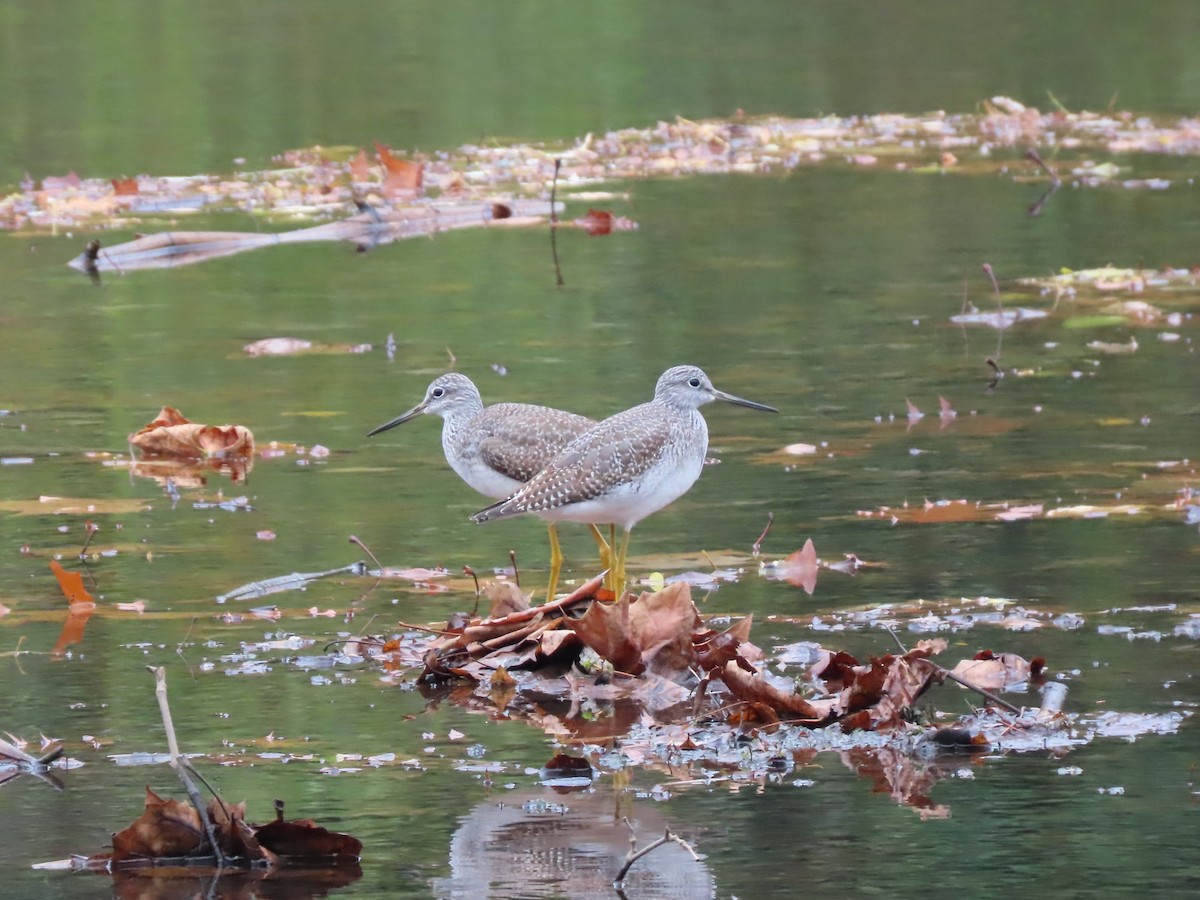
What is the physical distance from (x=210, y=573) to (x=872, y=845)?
3850 millimetres

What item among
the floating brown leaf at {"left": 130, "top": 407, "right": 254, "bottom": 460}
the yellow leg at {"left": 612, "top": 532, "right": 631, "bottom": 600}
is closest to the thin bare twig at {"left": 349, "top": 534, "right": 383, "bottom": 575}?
the yellow leg at {"left": 612, "top": 532, "right": 631, "bottom": 600}

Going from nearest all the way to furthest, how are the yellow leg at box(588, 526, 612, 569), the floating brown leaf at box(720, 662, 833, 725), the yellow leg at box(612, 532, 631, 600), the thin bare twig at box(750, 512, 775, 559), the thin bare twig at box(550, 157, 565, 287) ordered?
the floating brown leaf at box(720, 662, 833, 725) < the yellow leg at box(612, 532, 631, 600) < the yellow leg at box(588, 526, 612, 569) < the thin bare twig at box(750, 512, 775, 559) < the thin bare twig at box(550, 157, 565, 287)

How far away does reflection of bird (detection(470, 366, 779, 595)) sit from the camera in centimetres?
816

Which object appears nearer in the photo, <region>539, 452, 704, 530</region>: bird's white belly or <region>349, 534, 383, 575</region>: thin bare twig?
<region>539, 452, 704, 530</region>: bird's white belly

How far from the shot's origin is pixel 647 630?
289 inches

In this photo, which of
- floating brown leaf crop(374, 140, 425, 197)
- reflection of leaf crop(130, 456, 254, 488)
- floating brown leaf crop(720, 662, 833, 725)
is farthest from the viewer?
floating brown leaf crop(374, 140, 425, 197)

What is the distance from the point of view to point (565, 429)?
895 cm

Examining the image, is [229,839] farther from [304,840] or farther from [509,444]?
[509,444]

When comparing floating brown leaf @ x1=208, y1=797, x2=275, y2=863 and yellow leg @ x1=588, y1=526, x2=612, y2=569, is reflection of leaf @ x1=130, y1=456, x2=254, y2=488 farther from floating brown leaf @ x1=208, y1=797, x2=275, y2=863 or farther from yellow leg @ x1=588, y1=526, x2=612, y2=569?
floating brown leaf @ x1=208, y1=797, x2=275, y2=863

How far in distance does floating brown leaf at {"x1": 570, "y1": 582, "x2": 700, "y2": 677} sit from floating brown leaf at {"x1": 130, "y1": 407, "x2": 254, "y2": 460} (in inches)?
159

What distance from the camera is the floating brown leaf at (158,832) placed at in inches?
229

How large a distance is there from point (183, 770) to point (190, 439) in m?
5.64

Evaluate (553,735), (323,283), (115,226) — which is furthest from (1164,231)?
(553,735)

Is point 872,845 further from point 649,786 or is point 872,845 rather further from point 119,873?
point 119,873
